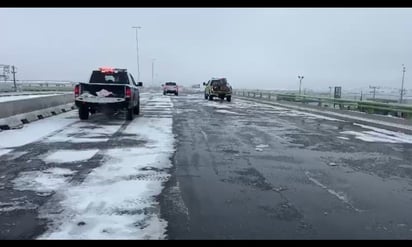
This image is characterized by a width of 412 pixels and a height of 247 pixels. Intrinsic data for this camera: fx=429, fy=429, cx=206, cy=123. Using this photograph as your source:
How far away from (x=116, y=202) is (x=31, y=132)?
8.64 m

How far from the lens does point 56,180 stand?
23.9ft

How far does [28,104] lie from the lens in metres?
17.1

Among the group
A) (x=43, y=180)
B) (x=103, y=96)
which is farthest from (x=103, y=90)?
(x=43, y=180)

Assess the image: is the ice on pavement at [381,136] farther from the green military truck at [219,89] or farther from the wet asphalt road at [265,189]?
the green military truck at [219,89]

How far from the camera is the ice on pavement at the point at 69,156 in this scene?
356 inches

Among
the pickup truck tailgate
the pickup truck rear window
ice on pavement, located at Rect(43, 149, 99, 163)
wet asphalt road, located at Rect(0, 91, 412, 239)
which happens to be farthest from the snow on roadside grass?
the pickup truck rear window

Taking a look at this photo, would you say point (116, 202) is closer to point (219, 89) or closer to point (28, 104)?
point (28, 104)

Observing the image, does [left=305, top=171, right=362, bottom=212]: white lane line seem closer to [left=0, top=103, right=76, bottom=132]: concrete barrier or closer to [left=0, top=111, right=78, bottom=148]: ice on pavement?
[left=0, top=111, right=78, bottom=148]: ice on pavement

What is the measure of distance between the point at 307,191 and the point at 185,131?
7.97 m

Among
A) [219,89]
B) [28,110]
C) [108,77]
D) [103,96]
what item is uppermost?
[108,77]

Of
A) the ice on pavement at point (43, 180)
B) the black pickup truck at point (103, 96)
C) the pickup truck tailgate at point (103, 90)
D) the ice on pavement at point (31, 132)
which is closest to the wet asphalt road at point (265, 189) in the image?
the ice on pavement at point (43, 180)

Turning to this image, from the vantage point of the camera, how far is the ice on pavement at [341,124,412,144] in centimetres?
1376

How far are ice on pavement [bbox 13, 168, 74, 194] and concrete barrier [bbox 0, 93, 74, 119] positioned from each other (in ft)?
24.8
